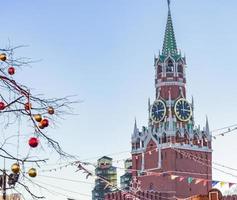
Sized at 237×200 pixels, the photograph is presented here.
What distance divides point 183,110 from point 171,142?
5645mm

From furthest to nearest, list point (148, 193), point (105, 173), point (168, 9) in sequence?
1. point (105, 173)
2. point (168, 9)
3. point (148, 193)

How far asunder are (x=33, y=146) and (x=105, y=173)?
110 m

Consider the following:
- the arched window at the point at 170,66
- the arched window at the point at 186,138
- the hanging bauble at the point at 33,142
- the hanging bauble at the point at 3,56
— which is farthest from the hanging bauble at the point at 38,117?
the arched window at the point at 170,66

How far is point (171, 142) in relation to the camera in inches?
3346

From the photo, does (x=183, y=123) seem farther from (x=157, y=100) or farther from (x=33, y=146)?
(x=33, y=146)

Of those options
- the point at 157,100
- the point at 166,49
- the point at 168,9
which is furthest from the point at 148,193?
the point at 168,9

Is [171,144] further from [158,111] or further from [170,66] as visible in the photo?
[170,66]

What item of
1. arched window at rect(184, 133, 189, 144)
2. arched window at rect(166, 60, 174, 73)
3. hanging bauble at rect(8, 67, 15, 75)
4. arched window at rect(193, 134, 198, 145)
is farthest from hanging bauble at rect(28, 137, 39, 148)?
arched window at rect(166, 60, 174, 73)

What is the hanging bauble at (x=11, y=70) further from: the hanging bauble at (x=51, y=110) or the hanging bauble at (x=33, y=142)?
the hanging bauble at (x=33, y=142)

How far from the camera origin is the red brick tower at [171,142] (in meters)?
86.5

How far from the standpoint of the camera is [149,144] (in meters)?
89.0

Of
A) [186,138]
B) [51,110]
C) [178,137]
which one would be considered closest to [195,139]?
[186,138]

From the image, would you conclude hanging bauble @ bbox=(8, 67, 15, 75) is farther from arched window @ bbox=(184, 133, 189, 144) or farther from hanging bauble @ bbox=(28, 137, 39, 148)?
arched window @ bbox=(184, 133, 189, 144)

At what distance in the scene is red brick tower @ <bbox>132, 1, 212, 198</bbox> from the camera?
86500 mm
